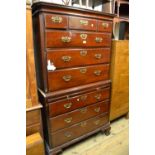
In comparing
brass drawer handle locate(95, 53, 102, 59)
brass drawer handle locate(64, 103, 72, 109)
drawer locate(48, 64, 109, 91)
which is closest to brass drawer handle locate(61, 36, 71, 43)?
drawer locate(48, 64, 109, 91)

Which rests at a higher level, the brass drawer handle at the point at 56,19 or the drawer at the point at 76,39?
the brass drawer handle at the point at 56,19

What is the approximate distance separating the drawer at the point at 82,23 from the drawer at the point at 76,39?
0.18 feet

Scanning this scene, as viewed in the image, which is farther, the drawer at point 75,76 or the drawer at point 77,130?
the drawer at point 77,130

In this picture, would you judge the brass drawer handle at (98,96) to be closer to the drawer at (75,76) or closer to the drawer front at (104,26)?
the drawer at (75,76)

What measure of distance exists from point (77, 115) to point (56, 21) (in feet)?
3.34

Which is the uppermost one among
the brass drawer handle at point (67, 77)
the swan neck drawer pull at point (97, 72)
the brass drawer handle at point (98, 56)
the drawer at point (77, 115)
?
the brass drawer handle at point (98, 56)

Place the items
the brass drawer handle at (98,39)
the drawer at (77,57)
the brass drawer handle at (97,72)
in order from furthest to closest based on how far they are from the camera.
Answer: the brass drawer handle at (97,72), the brass drawer handle at (98,39), the drawer at (77,57)

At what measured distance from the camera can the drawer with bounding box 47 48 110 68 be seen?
1.33 m

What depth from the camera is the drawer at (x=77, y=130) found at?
4.99ft

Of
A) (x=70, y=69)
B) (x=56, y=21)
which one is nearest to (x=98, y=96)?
(x=70, y=69)

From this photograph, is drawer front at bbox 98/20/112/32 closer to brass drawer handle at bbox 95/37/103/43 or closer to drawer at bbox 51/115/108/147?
brass drawer handle at bbox 95/37/103/43

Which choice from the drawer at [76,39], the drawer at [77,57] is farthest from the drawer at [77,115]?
the drawer at [76,39]
